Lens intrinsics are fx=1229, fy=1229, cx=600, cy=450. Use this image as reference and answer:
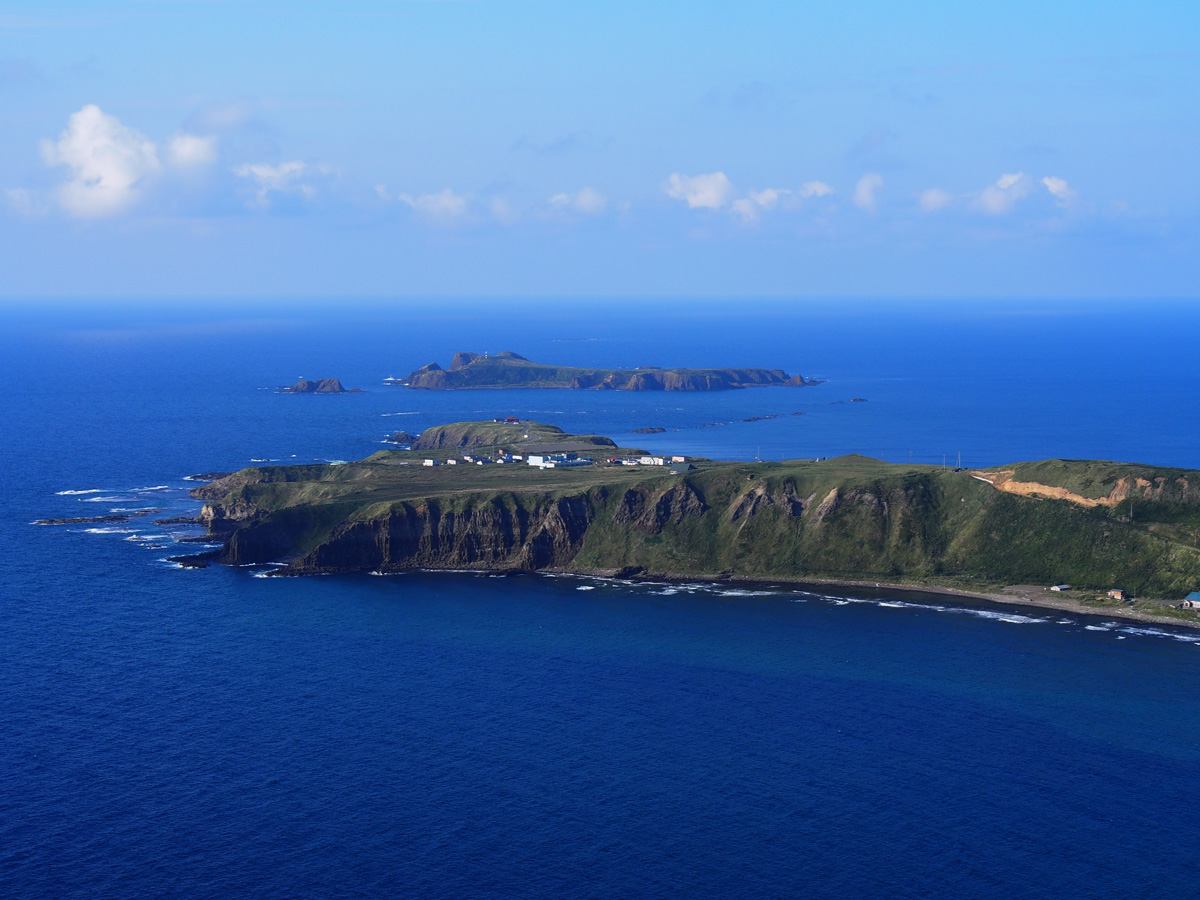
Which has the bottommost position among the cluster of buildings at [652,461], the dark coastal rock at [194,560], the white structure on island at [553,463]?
the dark coastal rock at [194,560]

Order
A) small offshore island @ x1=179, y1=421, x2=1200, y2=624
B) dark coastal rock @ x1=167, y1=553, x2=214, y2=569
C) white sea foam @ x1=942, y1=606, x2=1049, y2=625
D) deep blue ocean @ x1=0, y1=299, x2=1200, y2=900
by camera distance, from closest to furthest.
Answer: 1. deep blue ocean @ x1=0, y1=299, x2=1200, y2=900
2. white sea foam @ x1=942, y1=606, x2=1049, y2=625
3. small offshore island @ x1=179, y1=421, x2=1200, y2=624
4. dark coastal rock @ x1=167, y1=553, x2=214, y2=569

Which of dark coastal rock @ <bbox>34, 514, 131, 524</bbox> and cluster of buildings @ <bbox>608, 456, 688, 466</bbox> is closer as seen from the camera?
dark coastal rock @ <bbox>34, 514, 131, 524</bbox>

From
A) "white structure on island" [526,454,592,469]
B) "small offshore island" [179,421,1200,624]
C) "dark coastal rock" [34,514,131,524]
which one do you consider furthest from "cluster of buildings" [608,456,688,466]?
"dark coastal rock" [34,514,131,524]

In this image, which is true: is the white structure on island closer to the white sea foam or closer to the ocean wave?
the white sea foam

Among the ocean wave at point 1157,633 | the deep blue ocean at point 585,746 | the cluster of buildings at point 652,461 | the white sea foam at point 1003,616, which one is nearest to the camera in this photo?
the deep blue ocean at point 585,746

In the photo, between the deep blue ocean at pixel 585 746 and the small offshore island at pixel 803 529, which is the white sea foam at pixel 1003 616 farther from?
Answer: the small offshore island at pixel 803 529

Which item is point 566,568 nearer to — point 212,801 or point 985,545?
point 985,545

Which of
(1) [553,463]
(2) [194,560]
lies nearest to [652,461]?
(1) [553,463]

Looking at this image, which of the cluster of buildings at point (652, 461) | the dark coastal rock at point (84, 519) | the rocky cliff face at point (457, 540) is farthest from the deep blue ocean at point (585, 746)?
the cluster of buildings at point (652, 461)

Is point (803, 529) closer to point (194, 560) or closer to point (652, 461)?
point (652, 461)
